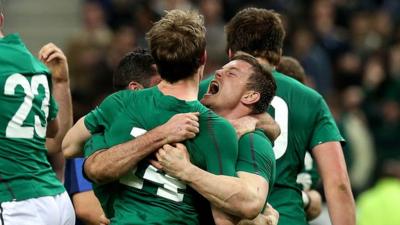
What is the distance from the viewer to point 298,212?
6.26 m

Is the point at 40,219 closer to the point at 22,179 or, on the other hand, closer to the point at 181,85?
the point at 22,179

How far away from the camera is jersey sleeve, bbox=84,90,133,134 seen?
531 centimetres

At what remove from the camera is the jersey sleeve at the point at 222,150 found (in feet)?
16.9

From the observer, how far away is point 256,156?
17.3 ft

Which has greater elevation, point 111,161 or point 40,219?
point 111,161

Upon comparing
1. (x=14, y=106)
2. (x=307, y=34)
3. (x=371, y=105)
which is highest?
(x=14, y=106)

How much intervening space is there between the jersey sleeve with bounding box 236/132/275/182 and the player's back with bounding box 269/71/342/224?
82cm

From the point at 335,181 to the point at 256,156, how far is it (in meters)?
1.07

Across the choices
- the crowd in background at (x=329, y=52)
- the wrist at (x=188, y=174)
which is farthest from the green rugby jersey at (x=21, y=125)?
the crowd in background at (x=329, y=52)

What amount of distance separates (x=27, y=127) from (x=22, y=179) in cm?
28

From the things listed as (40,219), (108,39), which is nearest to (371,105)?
(108,39)

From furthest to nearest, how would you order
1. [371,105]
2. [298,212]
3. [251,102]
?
1. [371,105]
2. [298,212]
3. [251,102]

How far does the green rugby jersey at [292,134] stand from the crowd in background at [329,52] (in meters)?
6.93

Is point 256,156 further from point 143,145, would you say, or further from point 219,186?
point 143,145
